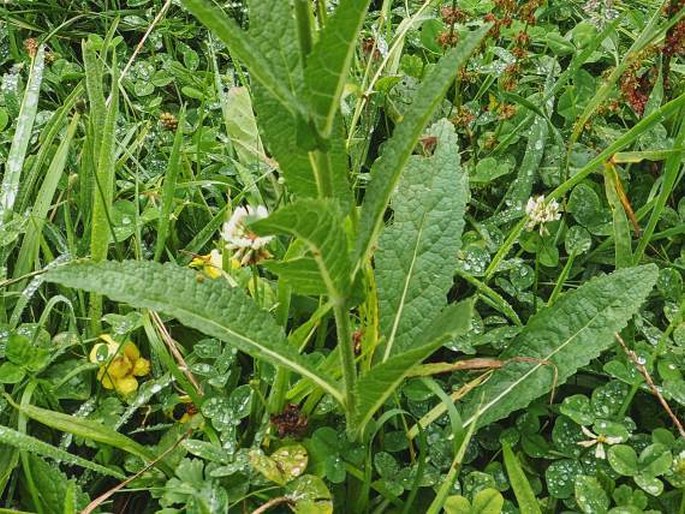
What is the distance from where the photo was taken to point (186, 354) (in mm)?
1928

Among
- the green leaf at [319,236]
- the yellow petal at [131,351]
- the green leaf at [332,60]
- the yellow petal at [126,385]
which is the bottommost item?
the yellow petal at [126,385]

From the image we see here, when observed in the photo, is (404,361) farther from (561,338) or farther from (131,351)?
(131,351)

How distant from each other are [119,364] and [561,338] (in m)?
0.94

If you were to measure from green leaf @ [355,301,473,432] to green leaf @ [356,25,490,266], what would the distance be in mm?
167

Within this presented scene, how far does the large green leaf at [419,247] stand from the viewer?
1.62 metres

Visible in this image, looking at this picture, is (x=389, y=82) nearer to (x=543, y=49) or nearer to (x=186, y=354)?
(x=543, y=49)

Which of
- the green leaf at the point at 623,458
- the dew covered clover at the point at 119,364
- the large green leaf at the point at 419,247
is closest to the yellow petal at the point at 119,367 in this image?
the dew covered clover at the point at 119,364

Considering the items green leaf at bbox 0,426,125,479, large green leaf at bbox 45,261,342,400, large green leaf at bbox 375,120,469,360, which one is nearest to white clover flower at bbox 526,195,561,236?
large green leaf at bbox 375,120,469,360

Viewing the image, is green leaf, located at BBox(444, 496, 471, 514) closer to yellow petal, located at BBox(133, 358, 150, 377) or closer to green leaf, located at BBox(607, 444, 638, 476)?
green leaf, located at BBox(607, 444, 638, 476)

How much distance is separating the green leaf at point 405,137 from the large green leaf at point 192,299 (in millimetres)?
207

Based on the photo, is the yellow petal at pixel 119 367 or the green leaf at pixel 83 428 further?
the yellow petal at pixel 119 367

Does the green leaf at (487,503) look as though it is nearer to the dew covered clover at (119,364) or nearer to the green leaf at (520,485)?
the green leaf at (520,485)

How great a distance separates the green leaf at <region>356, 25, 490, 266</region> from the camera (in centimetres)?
125

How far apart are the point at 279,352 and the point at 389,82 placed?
1.10 meters
